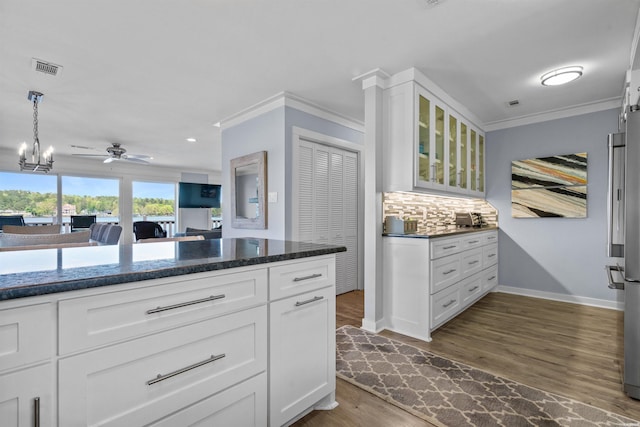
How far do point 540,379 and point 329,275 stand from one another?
1.66 meters

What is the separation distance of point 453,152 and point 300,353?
3.00 m

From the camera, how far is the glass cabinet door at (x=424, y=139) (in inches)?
118

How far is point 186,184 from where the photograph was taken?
8.95 m

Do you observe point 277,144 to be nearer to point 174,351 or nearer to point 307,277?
point 307,277

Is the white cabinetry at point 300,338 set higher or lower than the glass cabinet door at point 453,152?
lower

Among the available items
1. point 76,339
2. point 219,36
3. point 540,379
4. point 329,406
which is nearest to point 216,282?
point 76,339

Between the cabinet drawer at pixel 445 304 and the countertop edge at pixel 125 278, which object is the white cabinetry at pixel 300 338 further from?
the cabinet drawer at pixel 445 304

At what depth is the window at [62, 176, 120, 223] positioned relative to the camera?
23.8 feet

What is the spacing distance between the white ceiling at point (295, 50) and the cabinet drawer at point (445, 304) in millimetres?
2125

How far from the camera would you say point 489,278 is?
4.11 meters

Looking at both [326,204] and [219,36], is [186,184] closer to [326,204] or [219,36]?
[326,204]

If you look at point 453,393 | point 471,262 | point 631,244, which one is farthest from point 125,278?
point 471,262

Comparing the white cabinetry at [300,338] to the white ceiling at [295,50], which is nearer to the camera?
the white cabinetry at [300,338]

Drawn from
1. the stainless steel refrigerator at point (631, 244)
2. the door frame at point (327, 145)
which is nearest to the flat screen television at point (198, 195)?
the door frame at point (327, 145)
